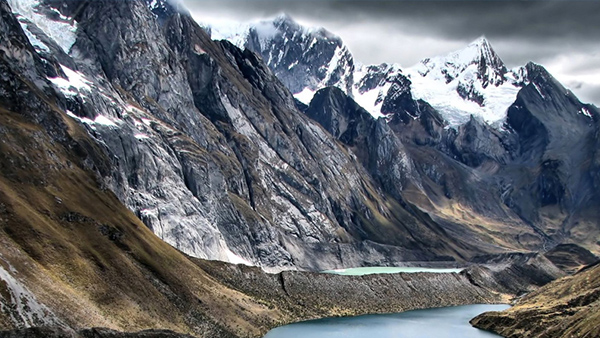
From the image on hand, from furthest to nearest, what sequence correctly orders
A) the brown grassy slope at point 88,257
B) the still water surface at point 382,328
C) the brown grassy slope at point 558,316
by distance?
the still water surface at point 382,328
the brown grassy slope at point 558,316
the brown grassy slope at point 88,257

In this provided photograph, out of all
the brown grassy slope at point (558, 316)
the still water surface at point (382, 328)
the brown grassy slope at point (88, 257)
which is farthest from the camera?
the still water surface at point (382, 328)

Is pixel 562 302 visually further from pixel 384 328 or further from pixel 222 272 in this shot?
pixel 222 272

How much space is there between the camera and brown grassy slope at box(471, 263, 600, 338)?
462 ft

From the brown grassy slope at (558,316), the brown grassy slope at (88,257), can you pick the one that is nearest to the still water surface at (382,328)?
the brown grassy slope at (558,316)

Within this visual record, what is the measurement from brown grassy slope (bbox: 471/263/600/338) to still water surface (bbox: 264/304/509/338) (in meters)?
5.10

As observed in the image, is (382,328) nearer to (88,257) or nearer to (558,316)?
(558,316)

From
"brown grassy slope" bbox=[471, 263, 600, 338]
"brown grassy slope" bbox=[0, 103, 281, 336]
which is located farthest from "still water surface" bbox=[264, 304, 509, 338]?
"brown grassy slope" bbox=[0, 103, 281, 336]

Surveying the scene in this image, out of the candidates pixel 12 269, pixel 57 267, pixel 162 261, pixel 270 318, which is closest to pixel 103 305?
pixel 57 267

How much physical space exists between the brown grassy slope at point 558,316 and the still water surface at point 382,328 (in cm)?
510

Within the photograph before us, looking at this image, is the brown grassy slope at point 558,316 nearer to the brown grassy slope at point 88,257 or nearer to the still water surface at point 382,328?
the still water surface at point 382,328

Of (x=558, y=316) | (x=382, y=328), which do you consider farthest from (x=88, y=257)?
(x=558, y=316)

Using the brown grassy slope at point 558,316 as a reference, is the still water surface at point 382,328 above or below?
below

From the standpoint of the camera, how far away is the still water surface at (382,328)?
6368 inches

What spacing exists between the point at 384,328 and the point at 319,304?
21.2 meters
